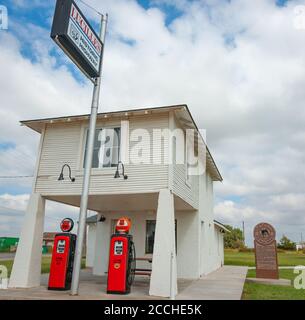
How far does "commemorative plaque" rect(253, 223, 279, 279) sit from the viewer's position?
13.0 m

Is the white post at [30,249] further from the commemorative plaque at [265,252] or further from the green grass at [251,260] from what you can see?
the green grass at [251,260]

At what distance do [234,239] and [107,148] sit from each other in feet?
189

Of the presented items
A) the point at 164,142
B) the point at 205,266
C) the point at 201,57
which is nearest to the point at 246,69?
the point at 201,57

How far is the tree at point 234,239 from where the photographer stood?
183ft

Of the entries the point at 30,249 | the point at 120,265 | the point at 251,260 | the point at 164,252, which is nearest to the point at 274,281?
the point at 164,252

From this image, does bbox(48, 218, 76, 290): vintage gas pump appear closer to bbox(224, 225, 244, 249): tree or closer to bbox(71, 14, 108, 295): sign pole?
bbox(71, 14, 108, 295): sign pole

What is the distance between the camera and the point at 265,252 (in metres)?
13.3

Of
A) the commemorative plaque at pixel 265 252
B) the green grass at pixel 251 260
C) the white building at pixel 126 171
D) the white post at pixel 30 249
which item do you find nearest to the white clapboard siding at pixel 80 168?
the white building at pixel 126 171

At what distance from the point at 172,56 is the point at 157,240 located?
6035 millimetres

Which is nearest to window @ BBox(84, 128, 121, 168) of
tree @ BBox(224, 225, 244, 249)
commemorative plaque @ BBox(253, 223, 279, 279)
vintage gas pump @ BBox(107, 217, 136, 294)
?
vintage gas pump @ BBox(107, 217, 136, 294)

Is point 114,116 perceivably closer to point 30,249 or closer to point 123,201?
point 123,201

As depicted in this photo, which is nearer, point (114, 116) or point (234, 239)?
point (114, 116)

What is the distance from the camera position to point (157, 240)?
26.2 feet

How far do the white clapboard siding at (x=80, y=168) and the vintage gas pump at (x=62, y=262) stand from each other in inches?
55.4
